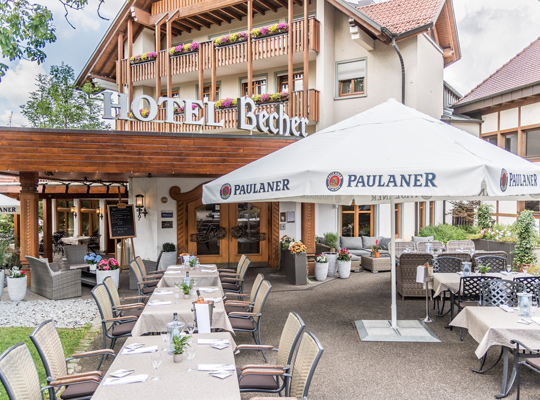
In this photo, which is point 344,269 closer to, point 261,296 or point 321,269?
point 321,269

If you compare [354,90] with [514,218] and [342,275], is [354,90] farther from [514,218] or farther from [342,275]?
[514,218]

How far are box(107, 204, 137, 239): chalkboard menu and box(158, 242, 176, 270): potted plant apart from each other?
96 centimetres

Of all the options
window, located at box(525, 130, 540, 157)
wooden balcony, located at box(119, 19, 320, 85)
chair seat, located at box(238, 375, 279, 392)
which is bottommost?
chair seat, located at box(238, 375, 279, 392)

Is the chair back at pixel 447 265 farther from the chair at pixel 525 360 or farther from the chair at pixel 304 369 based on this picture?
the chair at pixel 304 369

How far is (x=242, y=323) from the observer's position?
19.1 ft

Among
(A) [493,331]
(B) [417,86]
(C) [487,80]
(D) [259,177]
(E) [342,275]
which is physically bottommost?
(E) [342,275]

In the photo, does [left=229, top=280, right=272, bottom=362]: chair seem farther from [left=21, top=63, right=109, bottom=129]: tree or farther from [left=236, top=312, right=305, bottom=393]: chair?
[left=21, top=63, right=109, bottom=129]: tree

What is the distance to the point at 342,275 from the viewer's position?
11.8 meters

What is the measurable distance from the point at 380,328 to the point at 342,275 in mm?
5074

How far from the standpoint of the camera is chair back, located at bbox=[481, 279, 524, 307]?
5633 millimetres

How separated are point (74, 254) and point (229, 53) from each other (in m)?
8.46

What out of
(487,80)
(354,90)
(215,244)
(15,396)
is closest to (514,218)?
(487,80)

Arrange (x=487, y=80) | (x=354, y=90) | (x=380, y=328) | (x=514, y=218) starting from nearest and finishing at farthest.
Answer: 1. (x=380, y=328)
2. (x=354, y=90)
3. (x=514, y=218)
4. (x=487, y=80)

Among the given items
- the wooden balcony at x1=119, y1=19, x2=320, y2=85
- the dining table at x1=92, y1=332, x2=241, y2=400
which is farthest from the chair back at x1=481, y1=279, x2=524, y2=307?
the wooden balcony at x1=119, y1=19, x2=320, y2=85
